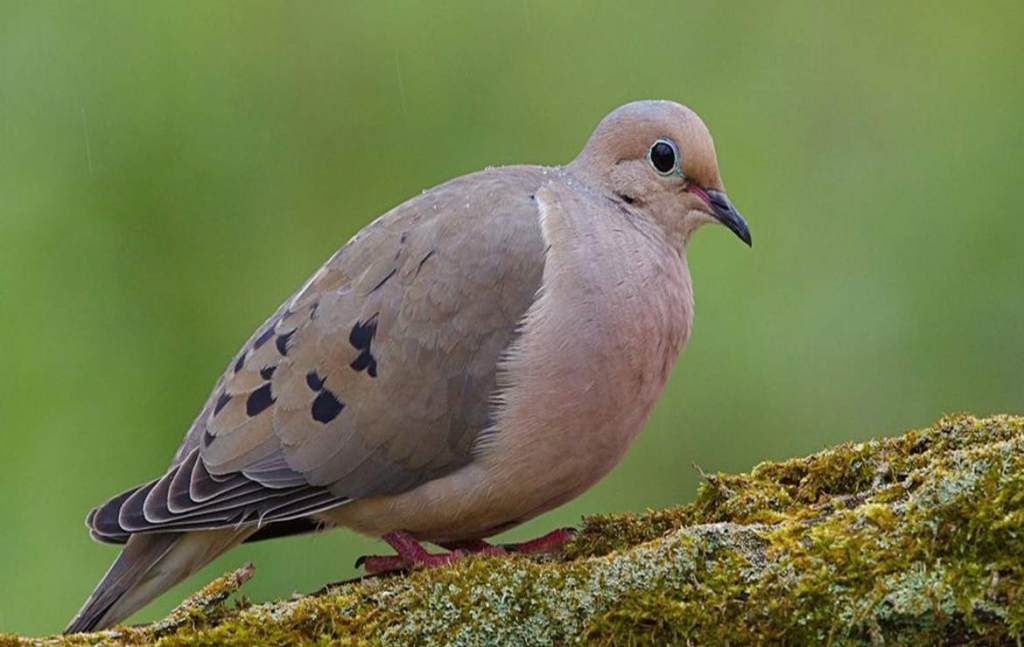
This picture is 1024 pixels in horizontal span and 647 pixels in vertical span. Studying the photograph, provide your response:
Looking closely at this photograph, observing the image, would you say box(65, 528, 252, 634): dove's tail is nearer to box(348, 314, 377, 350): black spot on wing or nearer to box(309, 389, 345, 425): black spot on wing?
box(309, 389, 345, 425): black spot on wing

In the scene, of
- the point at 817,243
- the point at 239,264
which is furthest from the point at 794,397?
the point at 239,264

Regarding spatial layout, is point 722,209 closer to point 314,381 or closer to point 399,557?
point 314,381

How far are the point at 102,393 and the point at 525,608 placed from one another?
480cm

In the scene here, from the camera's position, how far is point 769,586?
3.31 m

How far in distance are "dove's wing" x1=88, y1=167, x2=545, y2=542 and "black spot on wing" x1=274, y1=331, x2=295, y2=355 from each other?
37mm

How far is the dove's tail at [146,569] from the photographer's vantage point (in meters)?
4.91

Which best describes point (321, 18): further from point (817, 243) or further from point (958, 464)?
point (958, 464)

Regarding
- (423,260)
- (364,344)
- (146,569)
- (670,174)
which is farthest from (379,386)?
(670,174)

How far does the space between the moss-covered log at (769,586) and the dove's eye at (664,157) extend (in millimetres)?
1662

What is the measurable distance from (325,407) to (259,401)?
27 centimetres

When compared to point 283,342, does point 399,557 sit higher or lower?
lower

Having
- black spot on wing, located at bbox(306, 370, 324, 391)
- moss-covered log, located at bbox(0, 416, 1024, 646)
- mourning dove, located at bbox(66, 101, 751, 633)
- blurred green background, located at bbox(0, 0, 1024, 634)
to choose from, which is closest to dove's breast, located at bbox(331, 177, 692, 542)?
mourning dove, located at bbox(66, 101, 751, 633)

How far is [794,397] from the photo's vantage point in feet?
25.5

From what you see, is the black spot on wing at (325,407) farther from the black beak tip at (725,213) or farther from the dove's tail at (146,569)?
the black beak tip at (725,213)
